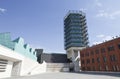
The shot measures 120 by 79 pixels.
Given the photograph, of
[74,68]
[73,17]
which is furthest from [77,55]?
[73,17]

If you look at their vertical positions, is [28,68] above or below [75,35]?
below

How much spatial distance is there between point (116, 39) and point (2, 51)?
128 ft

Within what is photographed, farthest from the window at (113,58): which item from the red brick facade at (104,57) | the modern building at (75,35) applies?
the modern building at (75,35)

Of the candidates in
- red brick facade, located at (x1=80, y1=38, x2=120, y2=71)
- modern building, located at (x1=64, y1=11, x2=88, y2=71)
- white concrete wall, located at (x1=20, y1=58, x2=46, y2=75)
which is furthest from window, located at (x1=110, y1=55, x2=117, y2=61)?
modern building, located at (x1=64, y1=11, x2=88, y2=71)

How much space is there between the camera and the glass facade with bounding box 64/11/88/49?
279ft

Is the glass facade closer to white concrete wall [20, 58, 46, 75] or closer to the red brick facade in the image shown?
the red brick facade

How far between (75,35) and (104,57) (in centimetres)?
3516

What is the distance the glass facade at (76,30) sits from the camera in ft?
279

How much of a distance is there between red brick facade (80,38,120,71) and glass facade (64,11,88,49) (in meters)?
18.3

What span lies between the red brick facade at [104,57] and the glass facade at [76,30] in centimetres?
1827

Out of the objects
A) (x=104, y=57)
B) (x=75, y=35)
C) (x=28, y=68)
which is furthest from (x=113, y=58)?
(x=75, y=35)

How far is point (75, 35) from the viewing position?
85312 mm

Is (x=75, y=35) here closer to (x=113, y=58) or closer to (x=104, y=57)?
(x=104, y=57)

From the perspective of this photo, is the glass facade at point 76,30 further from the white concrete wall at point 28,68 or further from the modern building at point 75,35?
the white concrete wall at point 28,68
